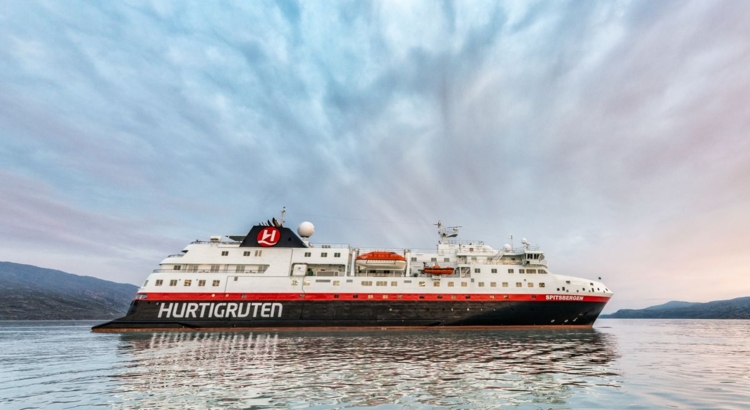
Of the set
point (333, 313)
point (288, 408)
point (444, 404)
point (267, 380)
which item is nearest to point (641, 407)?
point (444, 404)

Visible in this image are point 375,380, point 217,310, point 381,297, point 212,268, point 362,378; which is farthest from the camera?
point 212,268

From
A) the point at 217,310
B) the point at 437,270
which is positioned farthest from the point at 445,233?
the point at 217,310

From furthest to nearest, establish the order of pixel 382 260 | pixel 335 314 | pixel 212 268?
pixel 212 268 → pixel 382 260 → pixel 335 314

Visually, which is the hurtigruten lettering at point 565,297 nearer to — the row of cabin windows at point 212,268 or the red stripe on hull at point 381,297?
the red stripe on hull at point 381,297

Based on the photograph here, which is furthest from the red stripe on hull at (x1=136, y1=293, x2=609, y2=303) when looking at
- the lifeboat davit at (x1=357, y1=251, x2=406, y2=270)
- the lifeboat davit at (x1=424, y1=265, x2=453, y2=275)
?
the lifeboat davit at (x1=357, y1=251, x2=406, y2=270)

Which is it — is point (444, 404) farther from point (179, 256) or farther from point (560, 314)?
point (179, 256)

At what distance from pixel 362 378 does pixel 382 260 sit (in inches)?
919

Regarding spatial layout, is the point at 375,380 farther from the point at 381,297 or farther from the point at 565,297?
the point at 565,297

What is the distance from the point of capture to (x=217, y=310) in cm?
3123

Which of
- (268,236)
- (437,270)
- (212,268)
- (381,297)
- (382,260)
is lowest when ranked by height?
(381,297)

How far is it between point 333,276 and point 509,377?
80.1 feet

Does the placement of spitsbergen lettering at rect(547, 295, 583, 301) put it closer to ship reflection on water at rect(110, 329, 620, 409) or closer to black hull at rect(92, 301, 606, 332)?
black hull at rect(92, 301, 606, 332)

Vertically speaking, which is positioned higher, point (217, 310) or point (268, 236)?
point (268, 236)

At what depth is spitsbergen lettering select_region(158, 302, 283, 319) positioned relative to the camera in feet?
102
